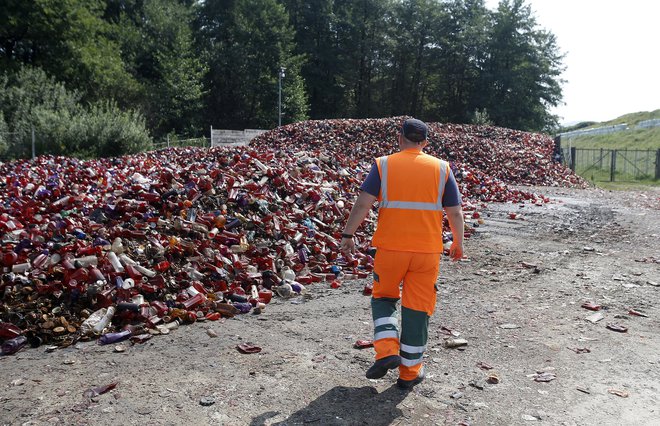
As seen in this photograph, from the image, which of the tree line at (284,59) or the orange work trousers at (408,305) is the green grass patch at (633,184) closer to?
the tree line at (284,59)

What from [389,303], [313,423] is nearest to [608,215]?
[389,303]

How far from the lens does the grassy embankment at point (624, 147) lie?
27781mm

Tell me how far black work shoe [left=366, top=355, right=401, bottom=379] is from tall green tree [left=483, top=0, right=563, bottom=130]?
179 feet

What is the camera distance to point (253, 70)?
169ft

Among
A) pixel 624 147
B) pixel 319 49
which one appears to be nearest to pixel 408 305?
pixel 624 147

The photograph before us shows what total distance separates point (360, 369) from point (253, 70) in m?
50.1

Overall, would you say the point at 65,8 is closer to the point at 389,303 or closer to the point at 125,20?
the point at 125,20

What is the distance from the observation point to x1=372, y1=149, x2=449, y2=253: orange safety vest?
13.2ft

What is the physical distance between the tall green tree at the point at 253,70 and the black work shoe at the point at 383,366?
4819cm

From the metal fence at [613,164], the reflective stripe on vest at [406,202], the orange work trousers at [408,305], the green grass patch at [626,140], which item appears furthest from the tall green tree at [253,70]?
the orange work trousers at [408,305]

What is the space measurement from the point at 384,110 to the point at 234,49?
18.4 metres

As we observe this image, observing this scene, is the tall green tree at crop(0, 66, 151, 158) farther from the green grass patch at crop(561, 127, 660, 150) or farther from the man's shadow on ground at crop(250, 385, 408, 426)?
the green grass patch at crop(561, 127, 660, 150)

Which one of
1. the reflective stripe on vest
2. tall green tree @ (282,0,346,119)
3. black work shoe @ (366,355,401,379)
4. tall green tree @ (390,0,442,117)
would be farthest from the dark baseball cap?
tall green tree @ (390,0,442,117)

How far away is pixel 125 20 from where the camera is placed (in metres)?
47.4
